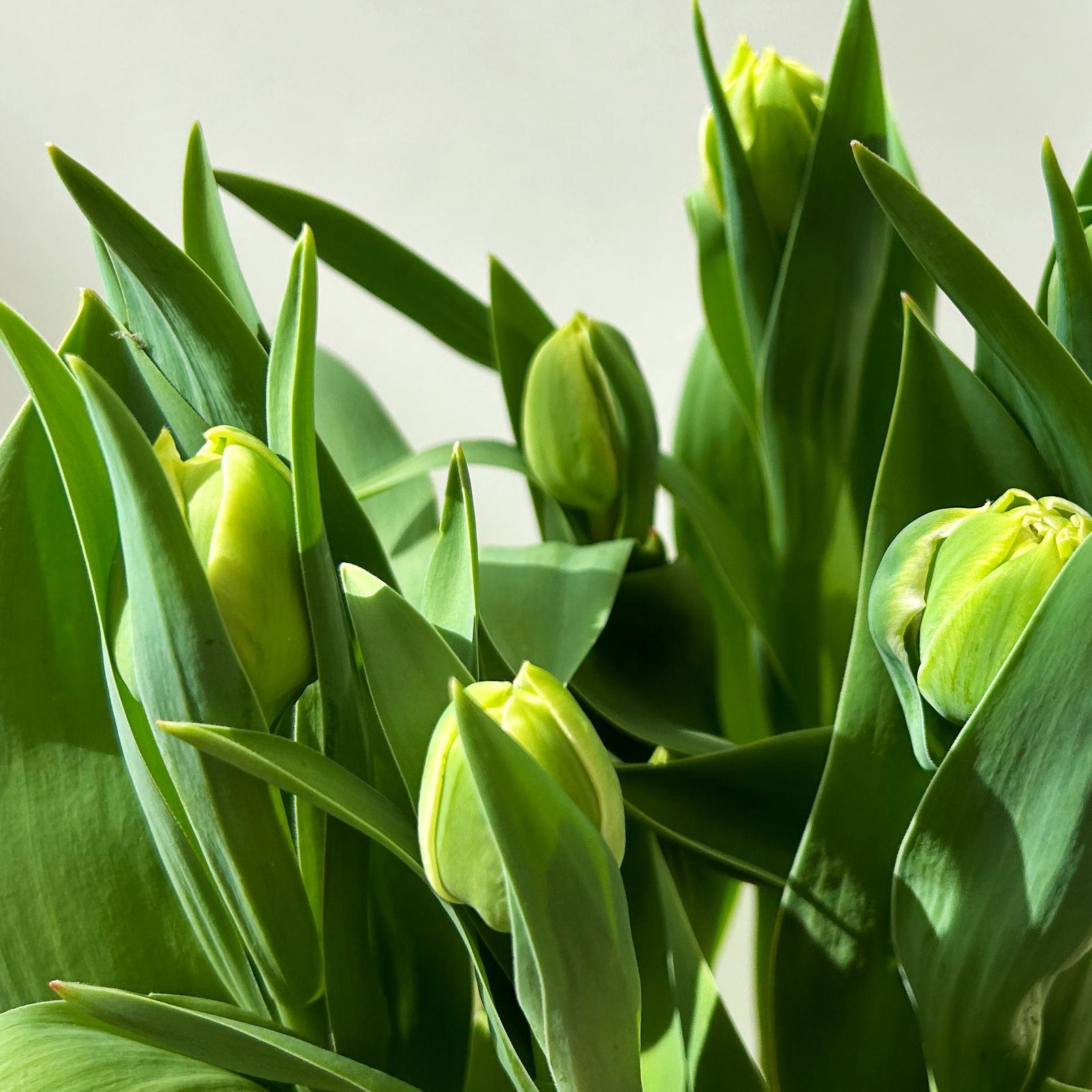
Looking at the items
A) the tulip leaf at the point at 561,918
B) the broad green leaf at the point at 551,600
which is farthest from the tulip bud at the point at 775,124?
the tulip leaf at the point at 561,918


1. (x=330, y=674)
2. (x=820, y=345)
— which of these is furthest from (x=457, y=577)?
(x=820, y=345)

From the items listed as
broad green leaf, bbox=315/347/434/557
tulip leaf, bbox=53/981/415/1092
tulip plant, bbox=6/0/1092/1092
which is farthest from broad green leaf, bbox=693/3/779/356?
tulip leaf, bbox=53/981/415/1092

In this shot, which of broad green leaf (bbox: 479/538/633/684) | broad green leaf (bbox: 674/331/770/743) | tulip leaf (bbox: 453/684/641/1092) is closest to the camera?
tulip leaf (bbox: 453/684/641/1092)

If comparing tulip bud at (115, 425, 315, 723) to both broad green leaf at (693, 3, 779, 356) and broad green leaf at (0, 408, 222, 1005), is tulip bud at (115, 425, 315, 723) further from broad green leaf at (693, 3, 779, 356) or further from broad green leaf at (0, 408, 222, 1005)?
broad green leaf at (693, 3, 779, 356)

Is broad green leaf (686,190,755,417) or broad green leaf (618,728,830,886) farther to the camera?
broad green leaf (686,190,755,417)

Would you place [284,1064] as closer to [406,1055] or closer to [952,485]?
[406,1055]

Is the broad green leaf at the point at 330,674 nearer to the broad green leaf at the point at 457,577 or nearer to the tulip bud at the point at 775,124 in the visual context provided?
the broad green leaf at the point at 457,577

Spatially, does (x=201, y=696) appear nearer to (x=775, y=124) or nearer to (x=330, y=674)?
(x=330, y=674)
